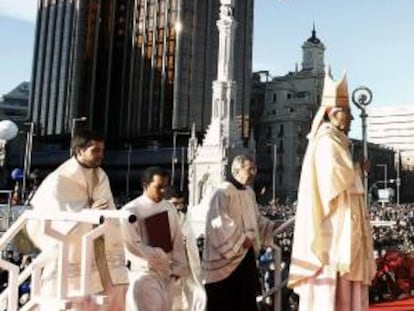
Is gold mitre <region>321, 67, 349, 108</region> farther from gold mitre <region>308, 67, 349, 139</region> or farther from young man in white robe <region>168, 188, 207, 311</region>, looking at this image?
young man in white robe <region>168, 188, 207, 311</region>

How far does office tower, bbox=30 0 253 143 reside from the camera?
62688 mm

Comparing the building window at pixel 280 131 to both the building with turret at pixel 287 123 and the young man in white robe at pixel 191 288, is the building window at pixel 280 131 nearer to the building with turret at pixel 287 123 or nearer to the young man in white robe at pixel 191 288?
the building with turret at pixel 287 123

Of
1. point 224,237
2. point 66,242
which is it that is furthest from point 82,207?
point 224,237

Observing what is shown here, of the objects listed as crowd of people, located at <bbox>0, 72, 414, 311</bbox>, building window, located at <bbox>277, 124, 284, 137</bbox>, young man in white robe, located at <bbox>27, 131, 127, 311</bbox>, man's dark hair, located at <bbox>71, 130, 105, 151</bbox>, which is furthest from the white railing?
building window, located at <bbox>277, 124, 284, 137</bbox>

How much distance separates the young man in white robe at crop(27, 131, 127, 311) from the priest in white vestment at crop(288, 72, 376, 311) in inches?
62.6

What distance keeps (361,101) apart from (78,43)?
220 ft

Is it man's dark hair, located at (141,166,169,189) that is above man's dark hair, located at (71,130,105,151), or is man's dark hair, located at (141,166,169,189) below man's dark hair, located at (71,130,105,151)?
below

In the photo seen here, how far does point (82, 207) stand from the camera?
4.58 metres

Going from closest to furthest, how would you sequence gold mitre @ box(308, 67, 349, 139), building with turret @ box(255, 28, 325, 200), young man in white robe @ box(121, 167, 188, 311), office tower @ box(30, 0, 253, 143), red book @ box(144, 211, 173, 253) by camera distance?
young man in white robe @ box(121, 167, 188, 311) < red book @ box(144, 211, 173, 253) < gold mitre @ box(308, 67, 349, 139) < office tower @ box(30, 0, 253, 143) < building with turret @ box(255, 28, 325, 200)

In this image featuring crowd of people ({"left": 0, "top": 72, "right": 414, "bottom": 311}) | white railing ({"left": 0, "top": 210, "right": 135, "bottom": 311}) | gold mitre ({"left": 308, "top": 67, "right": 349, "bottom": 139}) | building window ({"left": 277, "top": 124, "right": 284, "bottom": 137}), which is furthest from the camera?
building window ({"left": 277, "top": 124, "right": 284, "bottom": 137})

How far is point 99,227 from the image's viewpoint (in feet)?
12.6

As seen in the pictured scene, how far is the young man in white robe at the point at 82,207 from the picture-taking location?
4.45m

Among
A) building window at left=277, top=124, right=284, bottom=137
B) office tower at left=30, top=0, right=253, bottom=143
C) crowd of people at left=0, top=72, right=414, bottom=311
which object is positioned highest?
office tower at left=30, top=0, right=253, bottom=143

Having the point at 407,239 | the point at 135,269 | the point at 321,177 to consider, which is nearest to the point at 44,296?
the point at 135,269
